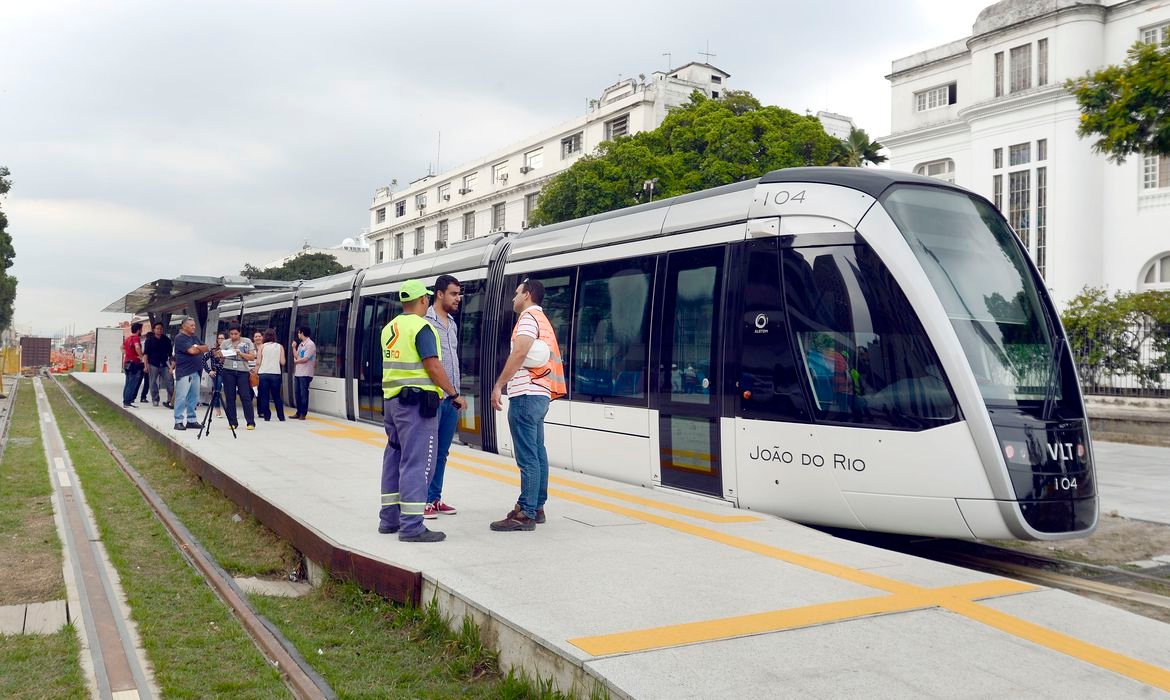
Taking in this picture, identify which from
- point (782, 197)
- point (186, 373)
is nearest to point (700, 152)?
point (186, 373)

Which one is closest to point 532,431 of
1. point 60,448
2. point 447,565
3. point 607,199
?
point 447,565

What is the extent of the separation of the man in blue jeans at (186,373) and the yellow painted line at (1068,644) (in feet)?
41.4

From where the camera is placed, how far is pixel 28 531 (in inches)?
316

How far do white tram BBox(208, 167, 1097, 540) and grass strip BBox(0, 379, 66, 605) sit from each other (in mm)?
4918

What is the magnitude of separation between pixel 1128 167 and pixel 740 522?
1445 inches

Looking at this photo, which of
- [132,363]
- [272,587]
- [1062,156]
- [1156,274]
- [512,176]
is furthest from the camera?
[512,176]

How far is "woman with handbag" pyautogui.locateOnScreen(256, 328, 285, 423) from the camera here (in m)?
16.1

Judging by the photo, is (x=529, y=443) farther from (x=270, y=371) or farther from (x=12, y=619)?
(x=270, y=371)

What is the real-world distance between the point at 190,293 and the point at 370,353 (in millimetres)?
8408

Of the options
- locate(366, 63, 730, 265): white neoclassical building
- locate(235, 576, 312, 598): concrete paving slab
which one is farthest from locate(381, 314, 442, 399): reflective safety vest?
locate(366, 63, 730, 265): white neoclassical building

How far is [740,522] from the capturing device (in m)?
6.89

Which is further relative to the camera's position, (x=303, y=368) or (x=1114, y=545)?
(x=303, y=368)

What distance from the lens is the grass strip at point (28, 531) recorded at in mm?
6223

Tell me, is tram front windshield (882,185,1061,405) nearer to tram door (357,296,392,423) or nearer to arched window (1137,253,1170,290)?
tram door (357,296,392,423)
